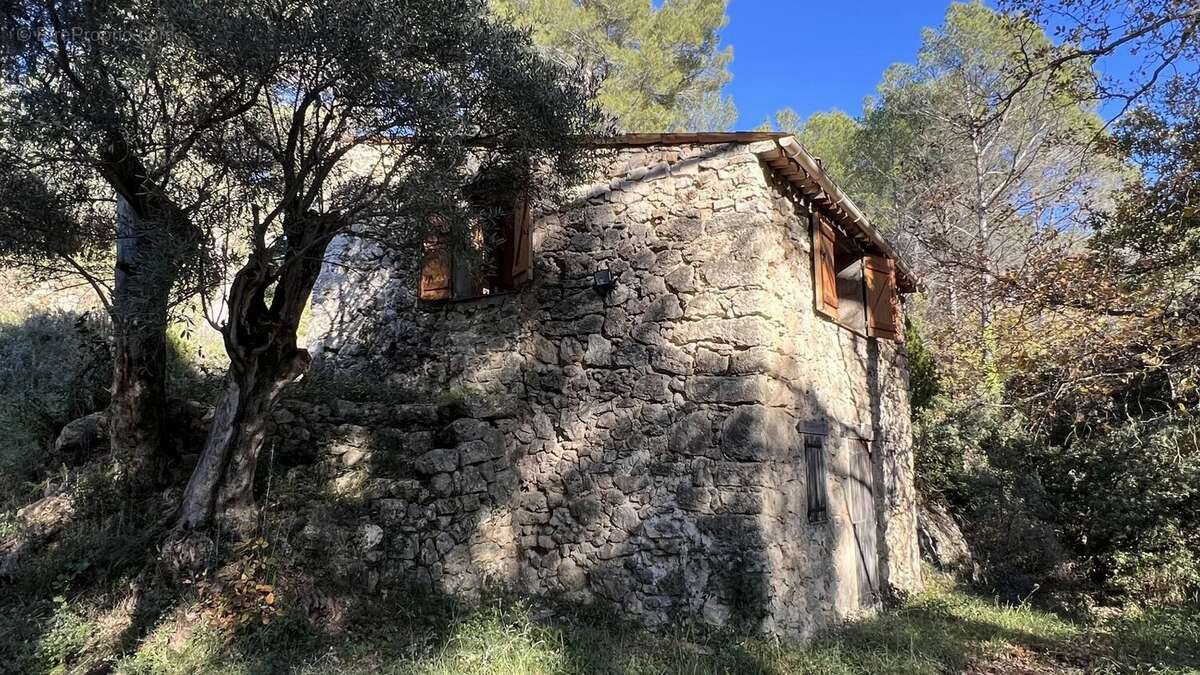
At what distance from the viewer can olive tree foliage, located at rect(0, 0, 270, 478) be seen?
4.84m

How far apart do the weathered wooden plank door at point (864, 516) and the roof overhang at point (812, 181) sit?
→ 2459 mm

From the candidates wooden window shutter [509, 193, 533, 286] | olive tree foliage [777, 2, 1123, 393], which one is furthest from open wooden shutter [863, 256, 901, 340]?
wooden window shutter [509, 193, 533, 286]

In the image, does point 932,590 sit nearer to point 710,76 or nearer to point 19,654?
point 19,654

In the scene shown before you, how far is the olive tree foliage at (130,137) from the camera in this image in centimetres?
484

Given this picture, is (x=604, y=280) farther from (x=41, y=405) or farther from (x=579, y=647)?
(x=41, y=405)

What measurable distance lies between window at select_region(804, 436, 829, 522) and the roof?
2.46 meters

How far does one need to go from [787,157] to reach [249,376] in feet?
16.7

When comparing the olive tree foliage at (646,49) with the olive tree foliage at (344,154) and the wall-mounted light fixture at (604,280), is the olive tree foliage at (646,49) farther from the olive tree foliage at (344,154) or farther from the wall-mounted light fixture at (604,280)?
the olive tree foliage at (344,154)

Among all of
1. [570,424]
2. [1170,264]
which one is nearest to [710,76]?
[1170,264]

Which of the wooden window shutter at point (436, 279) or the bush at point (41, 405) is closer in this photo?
the bush at point (41, 405)

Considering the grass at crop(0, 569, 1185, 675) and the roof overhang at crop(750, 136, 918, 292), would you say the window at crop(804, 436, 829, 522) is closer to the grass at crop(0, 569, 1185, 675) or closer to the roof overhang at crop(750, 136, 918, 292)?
the grass at crop(0, 569, 1185, 675)

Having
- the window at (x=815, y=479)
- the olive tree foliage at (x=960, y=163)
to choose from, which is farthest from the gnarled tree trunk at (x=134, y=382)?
the olive tree foliage at (x=960, y=163)

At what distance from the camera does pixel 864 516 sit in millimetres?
8148

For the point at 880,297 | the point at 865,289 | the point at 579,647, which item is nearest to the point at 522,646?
the point at 579,647
